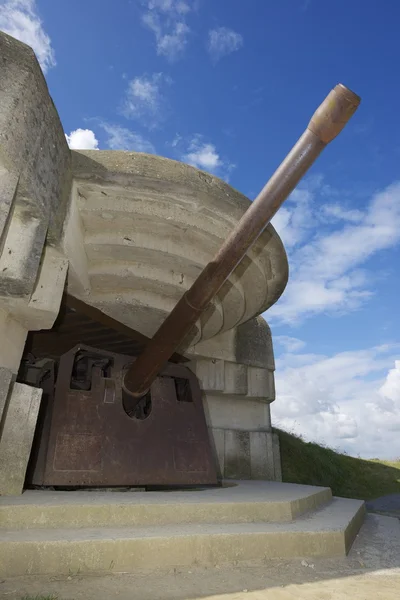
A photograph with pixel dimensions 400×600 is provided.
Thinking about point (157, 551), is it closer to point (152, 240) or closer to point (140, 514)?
point (140, 514)

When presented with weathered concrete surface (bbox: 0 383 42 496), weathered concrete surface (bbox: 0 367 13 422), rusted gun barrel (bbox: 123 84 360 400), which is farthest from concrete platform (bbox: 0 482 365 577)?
rusted gun barrel (bbox: 123 84 360 400)

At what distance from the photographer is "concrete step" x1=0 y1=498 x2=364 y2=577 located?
78.5 inches

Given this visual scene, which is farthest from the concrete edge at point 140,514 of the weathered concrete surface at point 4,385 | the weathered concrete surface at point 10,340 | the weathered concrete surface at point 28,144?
the weathered concrete surface at point 28,144

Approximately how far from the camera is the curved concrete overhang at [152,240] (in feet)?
11.0

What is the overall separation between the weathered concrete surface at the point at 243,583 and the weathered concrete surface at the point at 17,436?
1.09m

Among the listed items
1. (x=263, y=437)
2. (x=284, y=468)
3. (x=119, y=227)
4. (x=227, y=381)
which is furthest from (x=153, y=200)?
(x=284, y=468)

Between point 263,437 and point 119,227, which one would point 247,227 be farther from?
point 263,437

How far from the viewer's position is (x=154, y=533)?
224 cm

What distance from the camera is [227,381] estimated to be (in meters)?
5.70

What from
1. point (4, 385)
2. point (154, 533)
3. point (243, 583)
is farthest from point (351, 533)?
point (4, 385)

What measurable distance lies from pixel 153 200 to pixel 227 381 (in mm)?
3036

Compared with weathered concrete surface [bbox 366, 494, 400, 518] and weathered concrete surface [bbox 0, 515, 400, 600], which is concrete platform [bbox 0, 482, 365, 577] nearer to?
weathered concrete surface [bbox 0, 515, 400, 600]

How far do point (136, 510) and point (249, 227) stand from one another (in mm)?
1946

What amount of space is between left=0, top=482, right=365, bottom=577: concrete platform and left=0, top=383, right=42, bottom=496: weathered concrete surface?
16 centimetres
